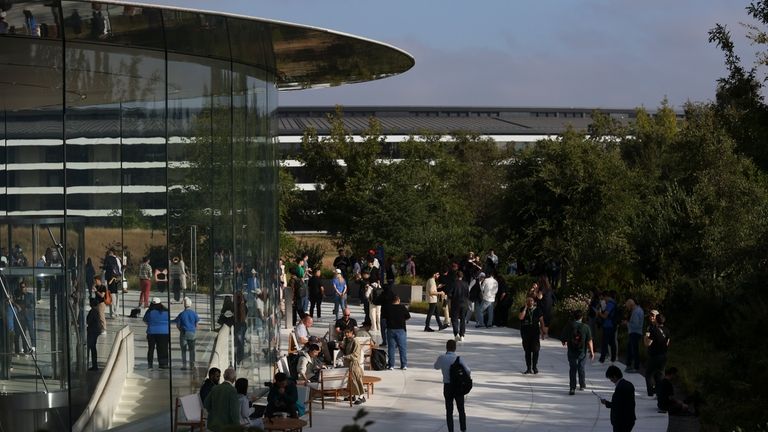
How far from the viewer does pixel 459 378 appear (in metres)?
17.6

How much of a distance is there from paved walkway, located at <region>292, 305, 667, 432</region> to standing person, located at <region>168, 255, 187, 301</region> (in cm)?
297

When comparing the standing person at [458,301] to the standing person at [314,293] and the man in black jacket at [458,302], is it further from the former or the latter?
the standing person at [314,293]

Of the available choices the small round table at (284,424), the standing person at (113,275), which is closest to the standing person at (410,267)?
the small round table at (284,424)

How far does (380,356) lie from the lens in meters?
23.9

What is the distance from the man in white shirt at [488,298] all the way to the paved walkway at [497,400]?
3.30 m

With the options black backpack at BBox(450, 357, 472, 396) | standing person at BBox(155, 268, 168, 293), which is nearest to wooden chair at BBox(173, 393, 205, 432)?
standing person at BBox(155, 268, 168, 293)

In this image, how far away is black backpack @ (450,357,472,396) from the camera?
17.6m

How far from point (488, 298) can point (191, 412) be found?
14710 millimetres

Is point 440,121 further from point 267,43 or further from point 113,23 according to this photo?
point 113,23

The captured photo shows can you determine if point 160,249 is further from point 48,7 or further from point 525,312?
point 525,312

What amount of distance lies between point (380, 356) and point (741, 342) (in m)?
9.43

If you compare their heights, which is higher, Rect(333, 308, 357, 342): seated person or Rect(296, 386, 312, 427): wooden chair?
Rect(333, 308, 357, 342): seated person

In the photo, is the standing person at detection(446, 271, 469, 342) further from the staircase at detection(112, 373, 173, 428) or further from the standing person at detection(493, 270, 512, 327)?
the staircase at detection(112, 373, 173, 428)

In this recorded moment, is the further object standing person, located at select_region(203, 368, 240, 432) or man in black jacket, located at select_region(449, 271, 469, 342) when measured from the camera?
man in black jacket, located at select_region(449, 271, 469, 342)
